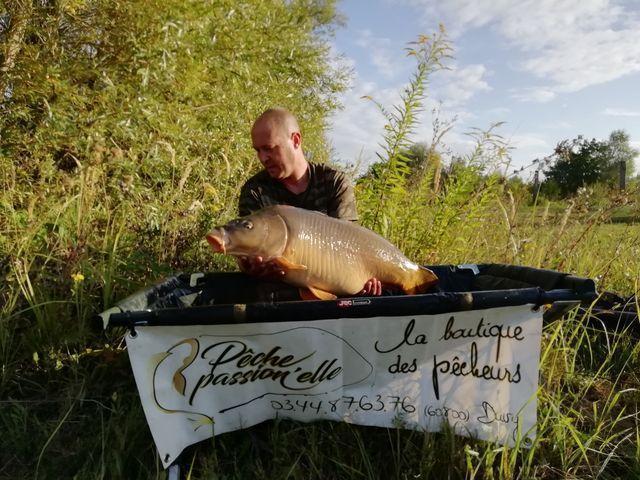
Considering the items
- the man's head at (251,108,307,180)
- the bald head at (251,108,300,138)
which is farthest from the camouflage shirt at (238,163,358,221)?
the bald head at (251,108,300,138)

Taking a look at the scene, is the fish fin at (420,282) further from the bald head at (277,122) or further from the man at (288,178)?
the bald head at (277,122)

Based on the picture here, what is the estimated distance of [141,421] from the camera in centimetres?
130

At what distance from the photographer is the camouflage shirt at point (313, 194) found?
5.81 ft

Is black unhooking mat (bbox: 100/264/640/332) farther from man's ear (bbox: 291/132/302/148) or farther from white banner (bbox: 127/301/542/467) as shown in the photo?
man's ear (bbox: 291/132/302/148)

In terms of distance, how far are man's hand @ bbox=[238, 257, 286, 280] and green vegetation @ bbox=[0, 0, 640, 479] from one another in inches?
17.7

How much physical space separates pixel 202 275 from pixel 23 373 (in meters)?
0.68

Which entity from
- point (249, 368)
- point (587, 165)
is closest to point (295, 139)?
point (249, 368)

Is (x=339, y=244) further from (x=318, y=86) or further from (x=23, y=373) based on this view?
(x=318, y=86)

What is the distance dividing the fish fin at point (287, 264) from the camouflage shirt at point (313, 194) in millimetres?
479

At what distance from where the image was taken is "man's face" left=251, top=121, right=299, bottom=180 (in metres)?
1.62

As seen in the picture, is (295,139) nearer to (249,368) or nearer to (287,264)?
(287,264)

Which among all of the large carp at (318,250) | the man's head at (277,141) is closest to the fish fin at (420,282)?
the large carp at (318,250)

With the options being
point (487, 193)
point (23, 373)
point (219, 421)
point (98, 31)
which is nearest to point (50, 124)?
point (98, 31)

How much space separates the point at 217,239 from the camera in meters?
1.16
